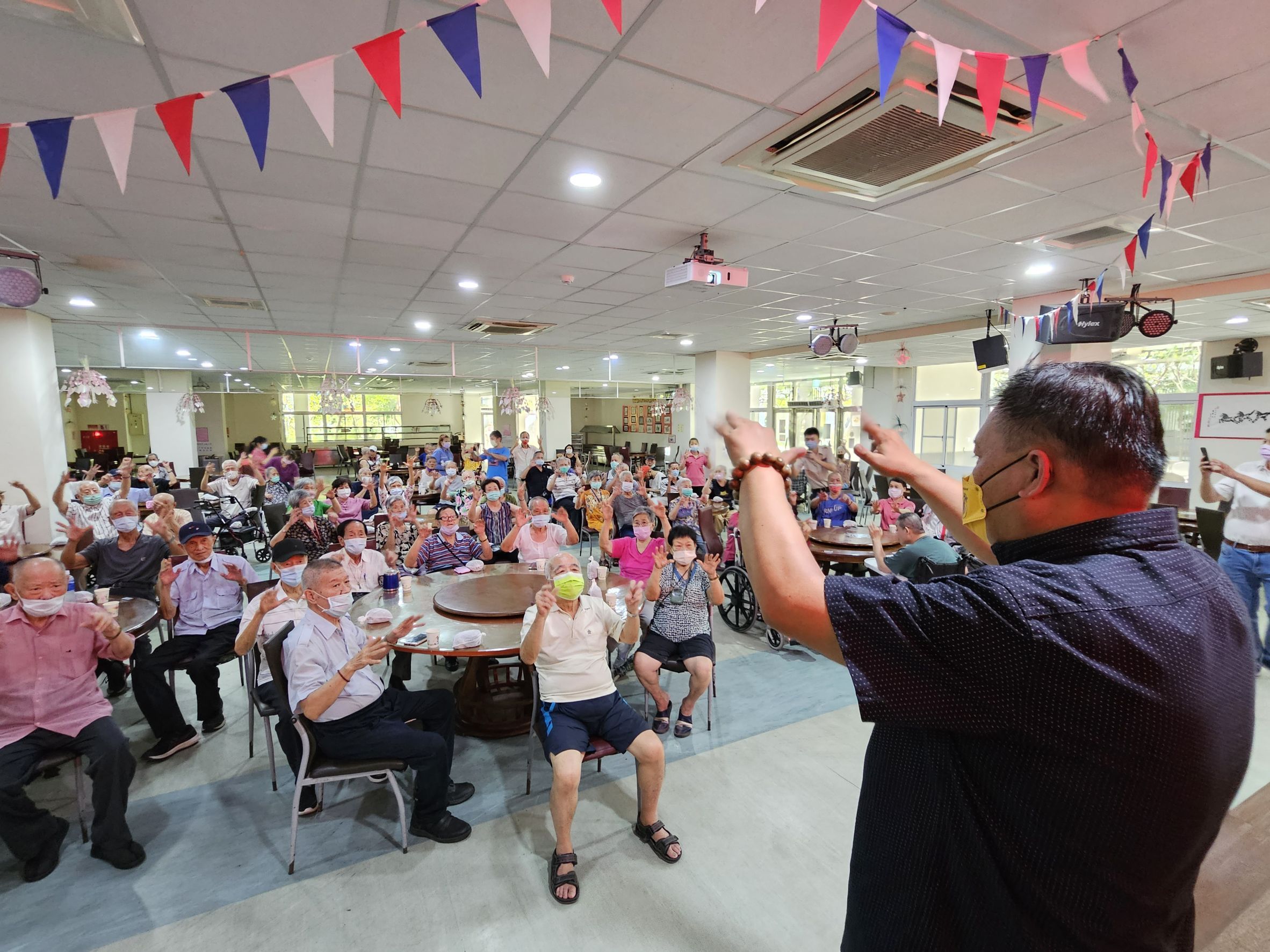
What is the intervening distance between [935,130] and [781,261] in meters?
2.73

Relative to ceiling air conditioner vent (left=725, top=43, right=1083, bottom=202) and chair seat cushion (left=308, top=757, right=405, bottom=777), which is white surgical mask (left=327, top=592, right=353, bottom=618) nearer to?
chair seat cushion (left=308, top=757, right=405, bottom=777)

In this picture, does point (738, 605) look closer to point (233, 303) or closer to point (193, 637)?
point (193, 637)

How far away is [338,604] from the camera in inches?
110

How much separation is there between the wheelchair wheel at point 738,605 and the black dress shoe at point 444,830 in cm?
318

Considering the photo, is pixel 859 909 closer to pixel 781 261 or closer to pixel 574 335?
pixel 781 261

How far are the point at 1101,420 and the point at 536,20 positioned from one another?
72.4 inches

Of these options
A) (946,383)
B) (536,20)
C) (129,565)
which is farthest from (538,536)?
(946,383)

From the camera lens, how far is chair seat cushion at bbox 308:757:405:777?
2613 millimetres

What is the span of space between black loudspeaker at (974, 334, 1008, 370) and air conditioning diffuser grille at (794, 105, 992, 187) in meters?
5.22

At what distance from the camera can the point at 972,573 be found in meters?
0.77

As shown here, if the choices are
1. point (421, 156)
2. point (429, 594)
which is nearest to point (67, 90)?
point (421, 156)

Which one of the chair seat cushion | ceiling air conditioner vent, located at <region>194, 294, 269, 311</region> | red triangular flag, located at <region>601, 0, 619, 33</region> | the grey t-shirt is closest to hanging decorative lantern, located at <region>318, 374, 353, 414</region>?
ceiling air conditioner vent, located at <region>194, 294, 269, 311</region>

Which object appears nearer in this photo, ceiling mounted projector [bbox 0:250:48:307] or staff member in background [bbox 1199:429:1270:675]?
staff member in background [bbox 1199:429:1270:675]

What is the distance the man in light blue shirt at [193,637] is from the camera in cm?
347
